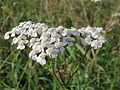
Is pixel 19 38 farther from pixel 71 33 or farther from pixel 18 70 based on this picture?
pixel 18 70

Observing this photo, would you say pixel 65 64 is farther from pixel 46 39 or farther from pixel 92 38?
pixel 46 39

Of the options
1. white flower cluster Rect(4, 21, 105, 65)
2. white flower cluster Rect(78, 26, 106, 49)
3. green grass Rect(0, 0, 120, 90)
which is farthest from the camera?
green grass Rect(0, 0, 120, 90)

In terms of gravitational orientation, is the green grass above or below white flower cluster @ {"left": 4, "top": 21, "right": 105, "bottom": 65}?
below

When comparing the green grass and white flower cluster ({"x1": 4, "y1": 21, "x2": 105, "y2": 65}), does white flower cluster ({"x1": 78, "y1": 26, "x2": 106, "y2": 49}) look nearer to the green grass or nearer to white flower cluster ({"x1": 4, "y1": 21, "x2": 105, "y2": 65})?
white flower cluster ({"x1": 4, "y1": 21, "x2": 105, "y2": 65})

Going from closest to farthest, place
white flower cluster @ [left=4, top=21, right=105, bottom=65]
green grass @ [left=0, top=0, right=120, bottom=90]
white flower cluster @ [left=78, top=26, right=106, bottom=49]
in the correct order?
white flower cluster @ [left=4, top=21, right=105, bottom=65] → white flower cluster @ [left=78, top=26, right=106, bottom=49] → green grass @ [left=0, top=0, right=120, bottom=90]

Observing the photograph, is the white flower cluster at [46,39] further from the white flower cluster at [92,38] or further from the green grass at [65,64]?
the green grass at [65,64]

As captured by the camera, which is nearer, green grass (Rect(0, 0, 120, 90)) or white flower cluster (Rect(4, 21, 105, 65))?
white flower cluster (Rect(4, 21, 105, 65))

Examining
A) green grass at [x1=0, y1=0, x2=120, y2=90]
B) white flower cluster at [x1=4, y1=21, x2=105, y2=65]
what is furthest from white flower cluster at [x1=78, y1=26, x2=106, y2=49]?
green grass at [x1=0, y1=0, x2=120, y2=90]

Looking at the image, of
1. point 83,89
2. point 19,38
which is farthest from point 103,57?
point 19,38

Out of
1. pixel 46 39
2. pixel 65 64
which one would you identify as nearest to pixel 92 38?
pixel 46 39
